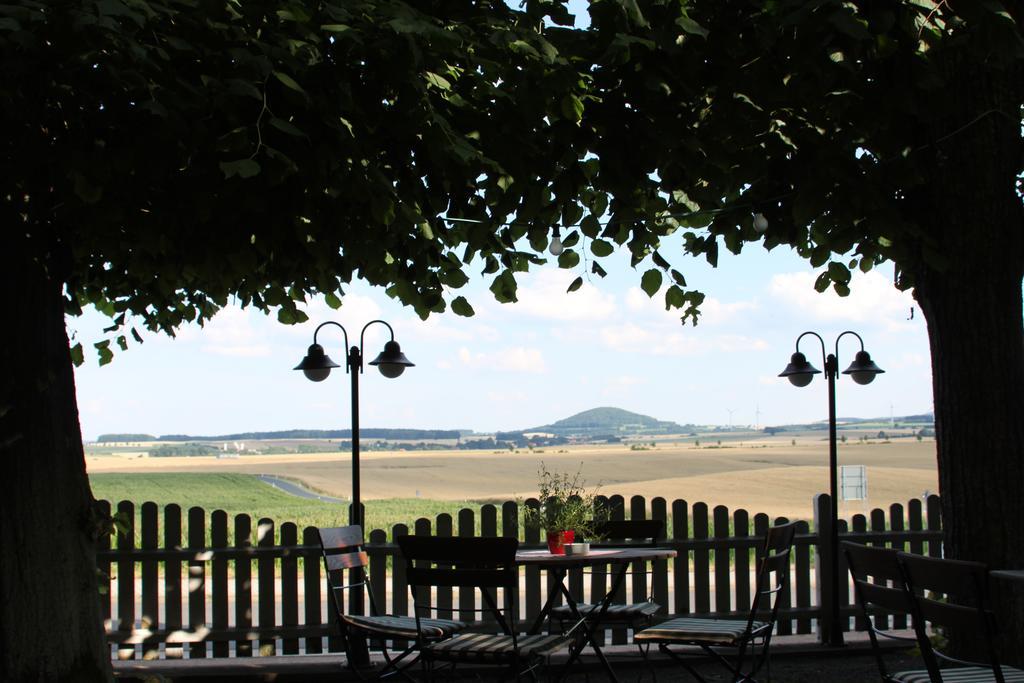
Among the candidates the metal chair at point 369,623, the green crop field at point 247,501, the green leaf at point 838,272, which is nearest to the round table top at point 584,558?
the metal chair at point 369,623

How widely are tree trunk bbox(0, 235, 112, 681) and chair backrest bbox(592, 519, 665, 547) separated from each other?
143 inches

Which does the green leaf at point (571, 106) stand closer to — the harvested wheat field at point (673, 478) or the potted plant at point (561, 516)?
the potted plant at point (561, 516)

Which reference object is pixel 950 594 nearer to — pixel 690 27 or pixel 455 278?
pixel 690 27

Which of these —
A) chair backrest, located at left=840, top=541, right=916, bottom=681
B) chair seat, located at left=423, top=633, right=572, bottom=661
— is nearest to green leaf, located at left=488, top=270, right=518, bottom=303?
chair seat, located at left=423, top=633, right=572, bottom=661

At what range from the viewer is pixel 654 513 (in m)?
9.35

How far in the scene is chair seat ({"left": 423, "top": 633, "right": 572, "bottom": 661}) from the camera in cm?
622

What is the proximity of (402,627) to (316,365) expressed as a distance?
2.90 meters

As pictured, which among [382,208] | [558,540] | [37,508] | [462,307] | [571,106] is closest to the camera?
[382,208]

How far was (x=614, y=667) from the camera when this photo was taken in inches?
340

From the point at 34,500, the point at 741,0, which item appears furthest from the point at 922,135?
the point at 34,500

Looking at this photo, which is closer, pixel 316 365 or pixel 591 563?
pixel 591 563

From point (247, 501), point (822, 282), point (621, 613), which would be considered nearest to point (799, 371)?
point (822, 282)

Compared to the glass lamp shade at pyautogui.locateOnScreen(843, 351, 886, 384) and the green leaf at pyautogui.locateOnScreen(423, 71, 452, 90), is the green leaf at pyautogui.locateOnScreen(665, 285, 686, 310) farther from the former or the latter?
the glass lamp shade at pyautogui.locateOnScreen(843, 351, 886, 384)

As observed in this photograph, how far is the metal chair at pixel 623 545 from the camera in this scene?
764cm
